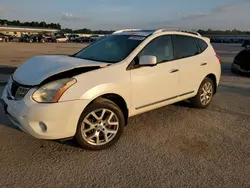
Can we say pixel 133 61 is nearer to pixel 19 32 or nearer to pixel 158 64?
pixel 158 64

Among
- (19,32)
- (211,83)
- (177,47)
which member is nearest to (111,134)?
(177,47)

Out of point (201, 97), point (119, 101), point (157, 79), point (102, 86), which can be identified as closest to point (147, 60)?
point (157, 79)

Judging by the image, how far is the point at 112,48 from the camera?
4520 mm

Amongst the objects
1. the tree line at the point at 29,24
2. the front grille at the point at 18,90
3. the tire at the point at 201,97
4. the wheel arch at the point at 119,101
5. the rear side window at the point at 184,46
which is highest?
the tree line at the point at 29,24

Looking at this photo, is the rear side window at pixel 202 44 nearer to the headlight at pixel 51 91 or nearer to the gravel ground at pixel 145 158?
the gravel ground at pixel 145 158

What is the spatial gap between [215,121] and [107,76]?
2.42 meters

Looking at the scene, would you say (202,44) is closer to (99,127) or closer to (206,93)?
(206,93)

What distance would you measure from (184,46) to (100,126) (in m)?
2.42

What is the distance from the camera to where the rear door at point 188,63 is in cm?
479

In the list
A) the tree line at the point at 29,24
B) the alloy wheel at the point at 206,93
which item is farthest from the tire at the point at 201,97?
the tree line at the point at 29,24

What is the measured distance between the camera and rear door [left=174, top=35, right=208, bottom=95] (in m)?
4.79

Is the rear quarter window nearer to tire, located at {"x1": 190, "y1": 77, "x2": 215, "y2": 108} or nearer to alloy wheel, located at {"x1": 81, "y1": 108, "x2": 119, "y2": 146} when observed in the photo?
tire, located at {"x1": 190, "y1": 77, "x2": 215, "y2": 108}

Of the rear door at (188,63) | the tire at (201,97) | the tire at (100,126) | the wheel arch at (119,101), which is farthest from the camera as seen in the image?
the tire at (201,97)

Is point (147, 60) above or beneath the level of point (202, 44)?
beneath
